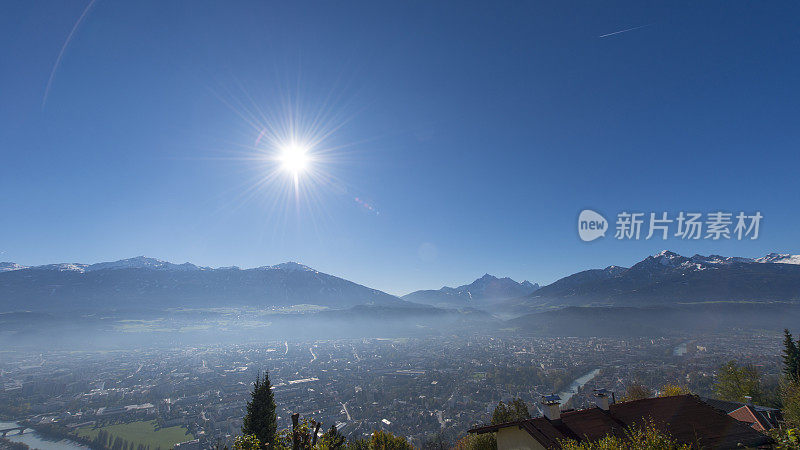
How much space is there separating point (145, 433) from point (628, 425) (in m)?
115

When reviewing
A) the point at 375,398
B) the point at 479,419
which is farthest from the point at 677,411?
the point at 375,398

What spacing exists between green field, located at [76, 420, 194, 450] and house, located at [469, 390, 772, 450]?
89.2m

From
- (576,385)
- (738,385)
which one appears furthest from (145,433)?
(576,385)

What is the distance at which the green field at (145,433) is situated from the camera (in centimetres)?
7562

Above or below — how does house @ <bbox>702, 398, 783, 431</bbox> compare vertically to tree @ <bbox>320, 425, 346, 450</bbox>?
below

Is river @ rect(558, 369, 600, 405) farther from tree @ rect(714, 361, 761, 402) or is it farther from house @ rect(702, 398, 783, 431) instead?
house @ rect(702, 398, 783, 431)

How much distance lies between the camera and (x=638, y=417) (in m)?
18.5

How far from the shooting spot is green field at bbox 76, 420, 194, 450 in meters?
75.6

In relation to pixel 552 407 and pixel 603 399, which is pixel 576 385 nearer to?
pixel 603 399

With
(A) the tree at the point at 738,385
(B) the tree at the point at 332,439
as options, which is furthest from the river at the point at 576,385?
(B) the tree at the point at 332,439

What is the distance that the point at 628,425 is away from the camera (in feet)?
55.0

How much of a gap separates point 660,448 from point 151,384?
617 ft

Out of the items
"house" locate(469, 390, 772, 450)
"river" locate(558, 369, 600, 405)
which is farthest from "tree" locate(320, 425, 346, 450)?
"river" locate(558, 369, 600, 405)

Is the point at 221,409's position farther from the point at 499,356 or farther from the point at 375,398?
the point at 499,356
